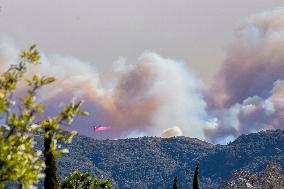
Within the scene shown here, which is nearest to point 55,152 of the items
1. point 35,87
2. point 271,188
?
point 35,87

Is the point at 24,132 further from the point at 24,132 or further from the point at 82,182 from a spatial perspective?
the point at 82,182

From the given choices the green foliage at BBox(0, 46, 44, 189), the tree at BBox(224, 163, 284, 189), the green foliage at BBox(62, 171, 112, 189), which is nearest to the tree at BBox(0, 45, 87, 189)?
the green foliage at BBox(0, 46, 44, 189)

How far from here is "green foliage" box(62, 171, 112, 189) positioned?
237 feet

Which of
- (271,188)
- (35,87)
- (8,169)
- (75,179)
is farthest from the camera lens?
(271,188)

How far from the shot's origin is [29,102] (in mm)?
12016

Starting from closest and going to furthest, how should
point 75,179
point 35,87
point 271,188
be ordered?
point 35,87 → point 75,179 → point 271,188

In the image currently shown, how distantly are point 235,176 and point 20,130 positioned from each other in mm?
110310

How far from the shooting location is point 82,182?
2985 inches

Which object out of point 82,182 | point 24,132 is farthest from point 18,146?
point 82,182

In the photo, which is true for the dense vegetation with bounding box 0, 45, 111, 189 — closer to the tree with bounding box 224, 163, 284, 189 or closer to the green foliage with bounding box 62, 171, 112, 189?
the green foliage with bounding box 62, 171, 112, 189

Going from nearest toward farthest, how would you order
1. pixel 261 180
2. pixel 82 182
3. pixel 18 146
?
pixel 18 146 → pixel 82 182 → pixel 261 180

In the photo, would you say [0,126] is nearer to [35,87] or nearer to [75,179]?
[35,87]

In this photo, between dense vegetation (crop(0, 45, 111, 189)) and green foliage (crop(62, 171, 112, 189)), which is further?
green foliage (crop(62, 171, 112, 189))

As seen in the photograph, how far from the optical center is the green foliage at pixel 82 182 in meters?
72.3
